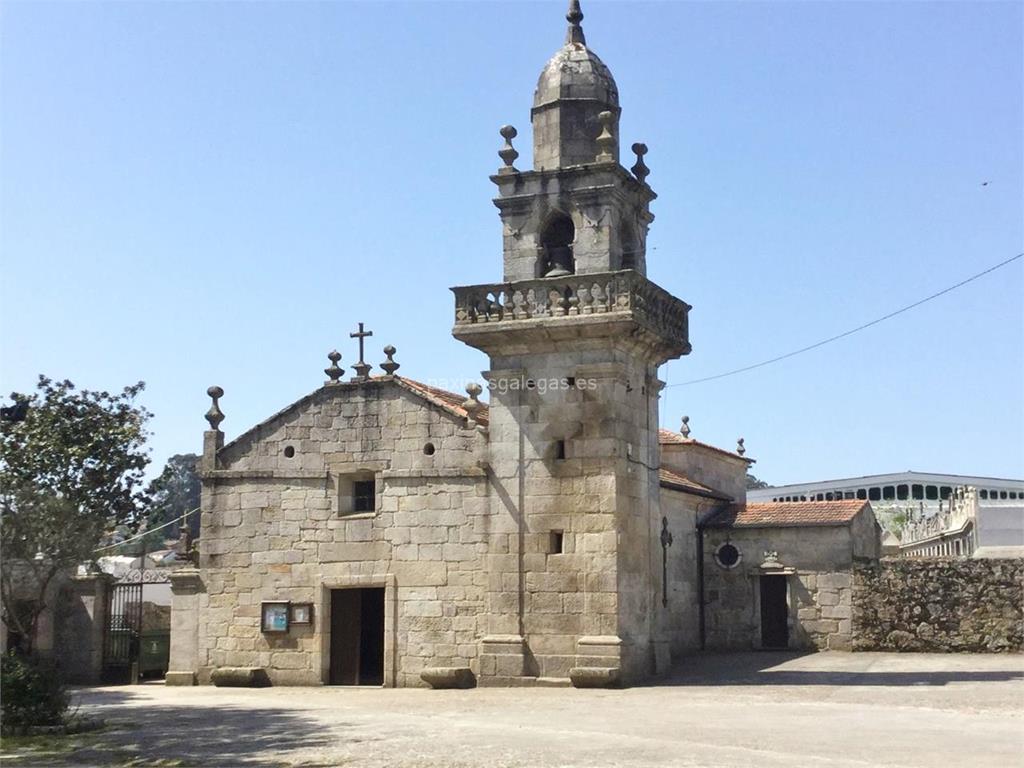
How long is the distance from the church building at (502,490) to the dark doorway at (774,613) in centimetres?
258

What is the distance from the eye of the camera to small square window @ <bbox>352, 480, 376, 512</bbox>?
23.6 m

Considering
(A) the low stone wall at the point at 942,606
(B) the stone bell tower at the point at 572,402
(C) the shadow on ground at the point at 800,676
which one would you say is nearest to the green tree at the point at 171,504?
(B) the stone bell tower at the point at 572,402

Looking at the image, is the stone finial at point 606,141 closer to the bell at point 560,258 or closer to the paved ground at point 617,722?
the bell at point 560,258

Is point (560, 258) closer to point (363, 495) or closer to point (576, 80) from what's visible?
point (576, 80)

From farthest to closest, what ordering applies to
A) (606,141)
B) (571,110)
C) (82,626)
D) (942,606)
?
(82,626) < (942,606) < (571,110) < (606,141)

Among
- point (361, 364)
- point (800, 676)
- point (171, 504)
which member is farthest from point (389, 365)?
point (171, 504)

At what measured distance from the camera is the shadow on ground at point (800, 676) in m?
20.2

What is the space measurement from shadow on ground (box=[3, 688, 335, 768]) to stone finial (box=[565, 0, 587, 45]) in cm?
1332

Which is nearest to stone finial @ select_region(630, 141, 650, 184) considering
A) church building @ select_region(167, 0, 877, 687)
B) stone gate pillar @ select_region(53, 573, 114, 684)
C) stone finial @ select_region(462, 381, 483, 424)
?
church building @ select_region(167, 0, 877, 687)

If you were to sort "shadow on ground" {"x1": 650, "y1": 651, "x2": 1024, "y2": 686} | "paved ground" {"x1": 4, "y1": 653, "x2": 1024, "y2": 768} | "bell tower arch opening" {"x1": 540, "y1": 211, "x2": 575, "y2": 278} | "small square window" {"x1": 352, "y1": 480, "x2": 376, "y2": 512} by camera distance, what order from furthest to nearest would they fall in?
"small square window" {"x1": 352, "y1": 480, "x2": 376, "y2": 512} → "bell tower arch opening" {"x1": 540, "y1": 211, "x2": 575, "y2": 278} → "shadow on ground" {"x1": 650, "y1": 651, "x2": 1024, "y2": 686} → "paved ground" {"x1": 4, "y1": 653, "x2": 1024, "y2": 768}

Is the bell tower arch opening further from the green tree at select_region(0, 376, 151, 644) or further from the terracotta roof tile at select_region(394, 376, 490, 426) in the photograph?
the green tree at select_region(0, 376, 151, 644)

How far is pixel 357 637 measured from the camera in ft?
76.9

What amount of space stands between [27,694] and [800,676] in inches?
491

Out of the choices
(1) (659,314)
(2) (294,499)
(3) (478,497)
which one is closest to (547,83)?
(1) (659,314)
